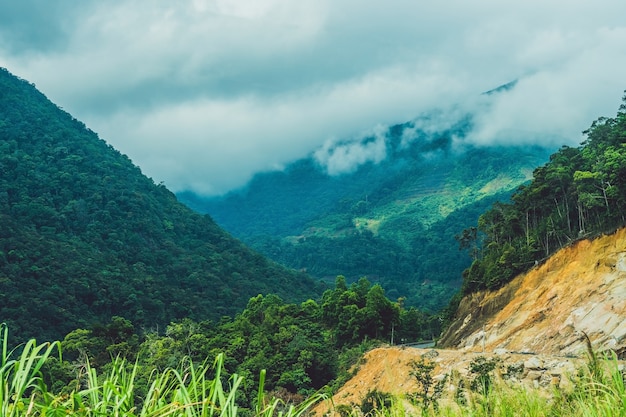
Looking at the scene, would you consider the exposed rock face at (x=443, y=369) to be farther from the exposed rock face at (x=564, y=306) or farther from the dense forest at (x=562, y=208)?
the dense forest at (x=562, y=208)

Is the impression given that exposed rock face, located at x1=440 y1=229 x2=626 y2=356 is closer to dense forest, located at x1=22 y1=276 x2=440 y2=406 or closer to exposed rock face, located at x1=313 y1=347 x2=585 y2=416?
exposed rock face, located at x1=313 y1=347 x2=585 y2=416

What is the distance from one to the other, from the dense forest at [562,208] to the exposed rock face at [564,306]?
45.0 inches

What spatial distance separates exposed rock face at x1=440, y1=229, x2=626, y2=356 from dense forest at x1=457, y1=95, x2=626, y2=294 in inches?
45.0

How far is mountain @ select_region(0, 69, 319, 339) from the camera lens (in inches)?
2148

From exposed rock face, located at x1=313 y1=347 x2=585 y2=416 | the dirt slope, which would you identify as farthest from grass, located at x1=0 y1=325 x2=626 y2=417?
the dirt slope

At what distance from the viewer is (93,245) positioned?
2805 inches

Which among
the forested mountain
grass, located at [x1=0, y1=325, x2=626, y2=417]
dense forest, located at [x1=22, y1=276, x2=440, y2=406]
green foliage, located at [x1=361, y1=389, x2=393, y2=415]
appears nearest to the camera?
grass, located at [x1=0, y1=325, x2=626, y2=417]

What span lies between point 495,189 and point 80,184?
105m

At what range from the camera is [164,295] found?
211ft

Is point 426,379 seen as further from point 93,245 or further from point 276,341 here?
point 93,245

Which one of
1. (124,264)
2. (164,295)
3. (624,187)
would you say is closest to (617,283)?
(624,187)

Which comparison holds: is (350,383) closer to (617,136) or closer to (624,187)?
(624,187)

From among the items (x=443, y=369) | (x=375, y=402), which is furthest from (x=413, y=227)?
(x=375, y=402)

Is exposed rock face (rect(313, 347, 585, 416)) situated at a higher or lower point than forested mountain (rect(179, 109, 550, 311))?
lower
